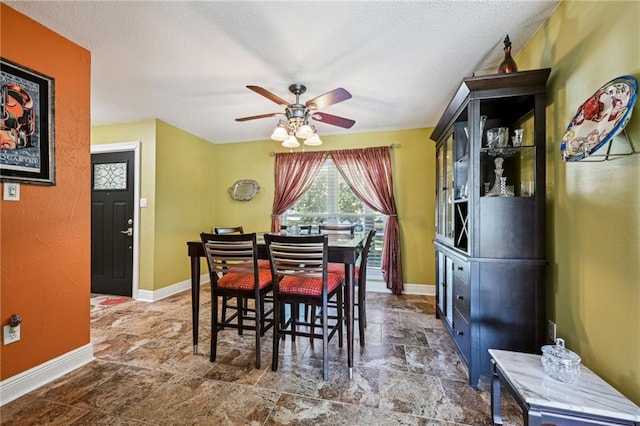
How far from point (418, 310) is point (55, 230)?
353cm

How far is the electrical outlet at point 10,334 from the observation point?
1.66 meters

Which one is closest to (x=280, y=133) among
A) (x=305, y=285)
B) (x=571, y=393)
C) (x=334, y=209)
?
(x=305, y=285)

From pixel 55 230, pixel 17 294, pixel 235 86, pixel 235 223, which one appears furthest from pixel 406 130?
pixel 17 294

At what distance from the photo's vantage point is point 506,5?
167 cm

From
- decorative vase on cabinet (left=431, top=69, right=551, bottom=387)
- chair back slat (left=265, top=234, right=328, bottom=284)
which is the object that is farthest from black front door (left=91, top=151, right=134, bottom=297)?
decorative vase on cabinet (left=431, top=69, right=551, bottom=387)

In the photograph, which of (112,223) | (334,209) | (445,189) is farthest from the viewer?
(334,209)

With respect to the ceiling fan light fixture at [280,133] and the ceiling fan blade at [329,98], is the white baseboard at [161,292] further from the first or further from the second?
the ceiling fan blade at [329,98]

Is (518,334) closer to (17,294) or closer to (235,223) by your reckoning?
(17,294)

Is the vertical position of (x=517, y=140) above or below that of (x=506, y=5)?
below

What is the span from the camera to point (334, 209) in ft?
14.1

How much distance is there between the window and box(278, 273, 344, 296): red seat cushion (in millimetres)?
2125

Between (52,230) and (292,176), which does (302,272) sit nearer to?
(52,230)

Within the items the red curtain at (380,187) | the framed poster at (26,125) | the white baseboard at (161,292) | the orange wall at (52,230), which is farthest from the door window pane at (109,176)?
the red curtain at (380,187)

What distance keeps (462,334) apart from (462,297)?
0.94 feet
